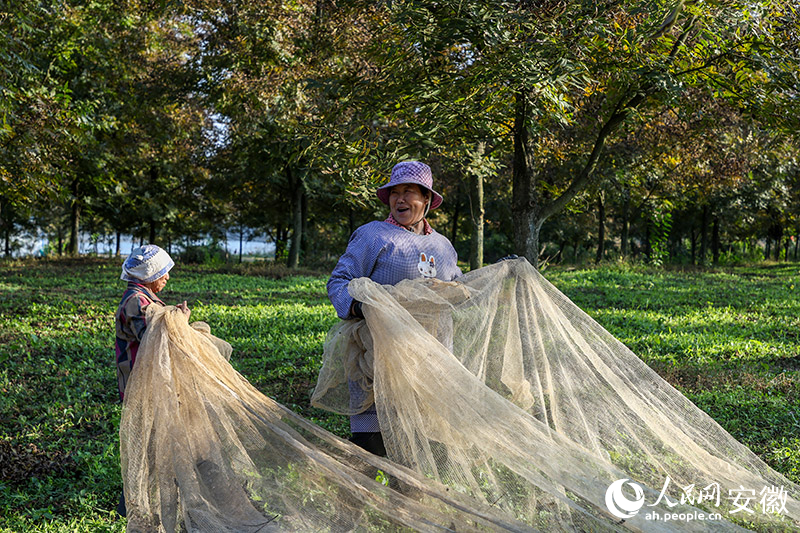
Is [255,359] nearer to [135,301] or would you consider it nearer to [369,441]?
[135,301]

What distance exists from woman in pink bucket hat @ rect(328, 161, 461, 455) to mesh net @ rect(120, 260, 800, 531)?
0.43ft

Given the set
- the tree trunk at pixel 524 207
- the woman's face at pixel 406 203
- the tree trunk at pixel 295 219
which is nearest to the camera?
the woman's face at pixel 406 203

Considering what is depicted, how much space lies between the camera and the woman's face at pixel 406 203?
329 cm

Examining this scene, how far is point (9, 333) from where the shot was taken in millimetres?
8391

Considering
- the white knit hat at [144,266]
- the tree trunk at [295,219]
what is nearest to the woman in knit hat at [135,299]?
the white knit hat at [144,266]

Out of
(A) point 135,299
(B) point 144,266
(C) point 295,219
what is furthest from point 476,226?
(A) point 135,299

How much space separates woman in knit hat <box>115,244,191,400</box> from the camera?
3.30 m

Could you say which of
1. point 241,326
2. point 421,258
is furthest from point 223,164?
point 421,258

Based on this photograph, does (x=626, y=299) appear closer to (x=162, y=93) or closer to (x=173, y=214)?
(x=162, y=93)

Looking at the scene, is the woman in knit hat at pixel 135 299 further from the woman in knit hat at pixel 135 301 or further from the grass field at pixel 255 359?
the grass field at pixel 255 359

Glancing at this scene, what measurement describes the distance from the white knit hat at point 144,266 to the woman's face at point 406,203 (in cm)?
121

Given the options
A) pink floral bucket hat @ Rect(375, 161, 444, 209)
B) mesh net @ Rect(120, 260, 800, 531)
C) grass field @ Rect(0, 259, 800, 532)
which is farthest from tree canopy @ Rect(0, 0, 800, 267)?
mesh net @ Rect(120, 260, 800, 531)

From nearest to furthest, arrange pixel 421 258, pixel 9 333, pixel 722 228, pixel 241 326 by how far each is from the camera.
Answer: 1. pixel 421 258
2. pixel 9 333
3. pixel 241 326
4. pixel 722 228

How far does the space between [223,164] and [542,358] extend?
62.4 feet
